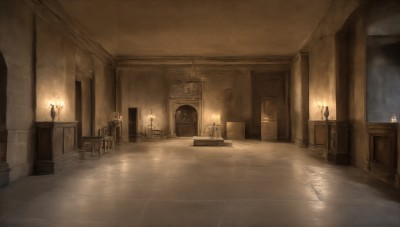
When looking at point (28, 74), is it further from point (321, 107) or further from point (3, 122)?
point (321, 107)

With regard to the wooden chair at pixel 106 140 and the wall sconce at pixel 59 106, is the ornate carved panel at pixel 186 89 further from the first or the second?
the wall sconce at pixel 59 106

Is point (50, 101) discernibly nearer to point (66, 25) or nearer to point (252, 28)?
point (66, 25)

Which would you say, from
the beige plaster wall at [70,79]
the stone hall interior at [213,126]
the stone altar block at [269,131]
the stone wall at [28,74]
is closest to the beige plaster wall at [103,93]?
the beige plaster wall at [70,79]

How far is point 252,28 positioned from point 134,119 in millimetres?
9606

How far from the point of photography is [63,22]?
921 cm

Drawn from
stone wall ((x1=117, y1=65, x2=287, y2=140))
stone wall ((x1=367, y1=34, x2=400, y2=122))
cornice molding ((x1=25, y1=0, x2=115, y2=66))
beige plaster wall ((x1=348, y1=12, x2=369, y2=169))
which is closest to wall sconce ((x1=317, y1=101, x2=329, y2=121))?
beige plaster wall ((x1=348, y1=12, x2=369, y2=169))

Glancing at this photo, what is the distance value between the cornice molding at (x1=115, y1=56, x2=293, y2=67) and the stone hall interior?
4.4 inches

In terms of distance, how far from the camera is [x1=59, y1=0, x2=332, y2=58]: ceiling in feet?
27.9

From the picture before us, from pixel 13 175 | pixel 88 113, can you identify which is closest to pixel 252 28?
pixel 88 113

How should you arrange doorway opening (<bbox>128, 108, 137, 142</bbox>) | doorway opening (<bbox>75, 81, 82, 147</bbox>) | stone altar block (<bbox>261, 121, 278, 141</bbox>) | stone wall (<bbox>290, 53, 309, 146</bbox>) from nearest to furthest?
doorway opening (<bbox>75, 81, 82, 147</bbox>) < stone wall (<bbox>290, 53, 309, 146</bbox>) < stone altar block (<bbox>261, 121, 278, 141</bbox>) < doorway opening (<bbox>128, 108, 137, 142</bbox>)

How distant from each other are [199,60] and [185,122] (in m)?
4.22

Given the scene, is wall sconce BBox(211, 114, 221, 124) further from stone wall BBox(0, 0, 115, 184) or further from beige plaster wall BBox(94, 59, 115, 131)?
stone wall BBox(0, 0, 115, 184)

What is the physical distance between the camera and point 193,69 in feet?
55.9

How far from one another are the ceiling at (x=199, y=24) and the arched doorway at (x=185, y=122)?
4813 mm
